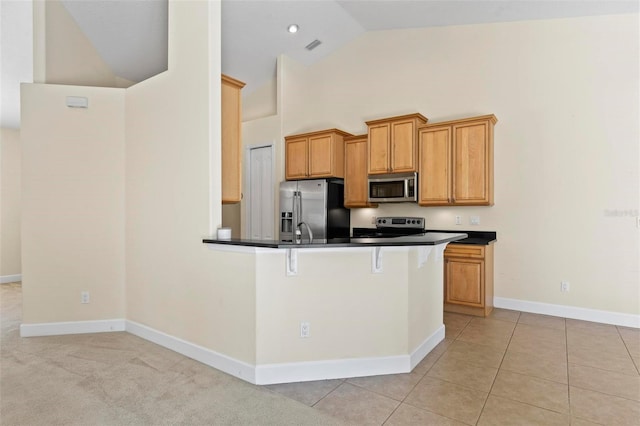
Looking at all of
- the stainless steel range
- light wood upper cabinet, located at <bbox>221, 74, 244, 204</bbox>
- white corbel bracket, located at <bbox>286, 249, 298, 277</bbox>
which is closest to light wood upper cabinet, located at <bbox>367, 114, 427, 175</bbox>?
the stainless steel range

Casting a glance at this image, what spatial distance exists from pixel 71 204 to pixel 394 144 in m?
3.84

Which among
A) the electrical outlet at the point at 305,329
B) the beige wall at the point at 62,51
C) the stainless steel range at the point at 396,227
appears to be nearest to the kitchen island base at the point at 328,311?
the electrical outlet at the point at 305,329

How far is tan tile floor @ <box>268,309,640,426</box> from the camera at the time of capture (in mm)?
2125

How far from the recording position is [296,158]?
5883 mm

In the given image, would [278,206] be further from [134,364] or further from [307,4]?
[134,364]

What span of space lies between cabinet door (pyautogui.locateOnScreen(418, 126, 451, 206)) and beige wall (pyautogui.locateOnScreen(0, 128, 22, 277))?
706 cm

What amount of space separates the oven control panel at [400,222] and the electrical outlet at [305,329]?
9.29 feet

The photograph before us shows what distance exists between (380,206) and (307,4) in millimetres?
2957

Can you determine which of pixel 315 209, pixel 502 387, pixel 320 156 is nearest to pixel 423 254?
pixel 502 387

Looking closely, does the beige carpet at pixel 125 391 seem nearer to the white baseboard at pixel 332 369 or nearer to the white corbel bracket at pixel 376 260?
the white baseboard at pixel 332 369

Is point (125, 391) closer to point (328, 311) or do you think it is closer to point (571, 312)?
point (328, 311)

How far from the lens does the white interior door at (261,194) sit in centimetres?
629

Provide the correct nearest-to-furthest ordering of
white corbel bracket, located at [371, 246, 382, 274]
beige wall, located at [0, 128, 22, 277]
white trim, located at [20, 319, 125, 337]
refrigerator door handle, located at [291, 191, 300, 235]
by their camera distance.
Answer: white corbel bracket, located at [371, 246, 382, 274] → white trim, located at [20, 319, 125, 337] → refrigerator door handle, located at [291, 191, 300, 235] → beige wall, located at [0, 128, 22, 277]

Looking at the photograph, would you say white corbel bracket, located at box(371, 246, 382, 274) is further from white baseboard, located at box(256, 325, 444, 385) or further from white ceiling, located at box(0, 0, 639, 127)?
white ceiling, located at box(0, 0, 639, 127)
